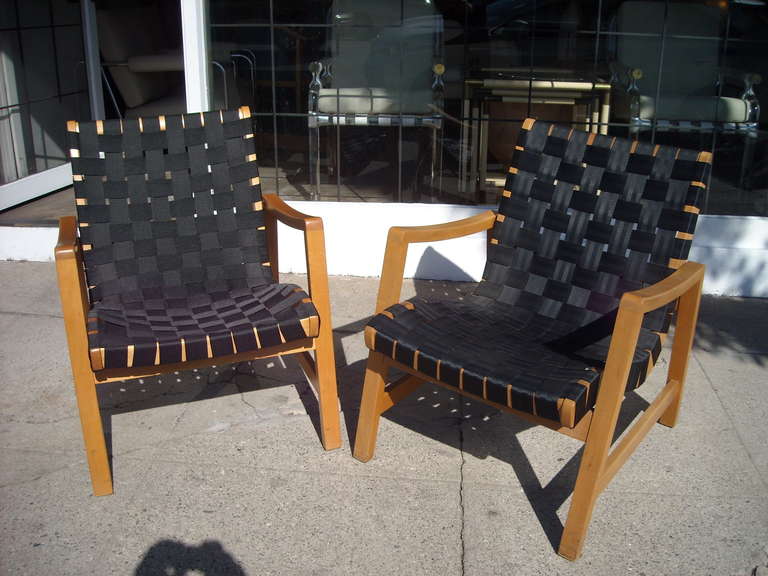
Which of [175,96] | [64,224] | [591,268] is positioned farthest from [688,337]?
[175,96]

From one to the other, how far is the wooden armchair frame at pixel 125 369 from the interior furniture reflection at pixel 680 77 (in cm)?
196

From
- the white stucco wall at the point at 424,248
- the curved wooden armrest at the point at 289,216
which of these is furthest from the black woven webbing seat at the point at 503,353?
the white stucco wall at the point at 424,248

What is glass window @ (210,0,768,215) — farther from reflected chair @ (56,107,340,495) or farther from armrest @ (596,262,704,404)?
armrest @ (596,262,704,404)

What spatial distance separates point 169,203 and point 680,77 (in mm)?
2448

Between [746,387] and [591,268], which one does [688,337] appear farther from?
[746,387]

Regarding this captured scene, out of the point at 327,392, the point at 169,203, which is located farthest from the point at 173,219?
the point at 327,392

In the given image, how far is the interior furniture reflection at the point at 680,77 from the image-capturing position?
12.8 ft

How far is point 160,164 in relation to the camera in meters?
3.03

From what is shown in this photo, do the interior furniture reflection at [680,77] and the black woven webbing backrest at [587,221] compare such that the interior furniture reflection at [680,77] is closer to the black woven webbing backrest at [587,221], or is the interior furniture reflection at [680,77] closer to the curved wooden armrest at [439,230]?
the black woven webbing backrest at [587,221]

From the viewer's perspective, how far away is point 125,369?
2.45 meters

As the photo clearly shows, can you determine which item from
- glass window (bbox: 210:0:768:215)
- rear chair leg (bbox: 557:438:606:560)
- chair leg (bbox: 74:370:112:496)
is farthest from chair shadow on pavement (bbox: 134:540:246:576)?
glass window (bbox: 210:0:768:215)

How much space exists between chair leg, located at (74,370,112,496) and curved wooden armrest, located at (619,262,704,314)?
4.89 ft

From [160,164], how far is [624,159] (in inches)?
62.9

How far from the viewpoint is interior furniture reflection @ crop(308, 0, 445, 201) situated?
4043 mm
